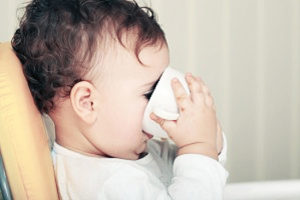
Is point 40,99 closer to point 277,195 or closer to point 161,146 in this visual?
point 161,146

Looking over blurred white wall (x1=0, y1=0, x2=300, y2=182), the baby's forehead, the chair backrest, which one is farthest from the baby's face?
blurred white wall (x1=0, y1=0, x2=300, y2=182)

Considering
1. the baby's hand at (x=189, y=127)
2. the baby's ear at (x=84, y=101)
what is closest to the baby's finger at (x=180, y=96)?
the baby's hand at (x=189, y=127)

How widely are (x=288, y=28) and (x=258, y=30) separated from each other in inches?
4.2

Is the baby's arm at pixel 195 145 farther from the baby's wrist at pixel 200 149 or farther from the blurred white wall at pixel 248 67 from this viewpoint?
the blurred white wall at pixel 248 67

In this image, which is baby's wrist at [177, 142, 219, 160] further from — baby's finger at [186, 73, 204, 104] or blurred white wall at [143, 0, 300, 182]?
blurred white wall at [143, 0, 300, 182]

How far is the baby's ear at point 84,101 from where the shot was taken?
827 mm

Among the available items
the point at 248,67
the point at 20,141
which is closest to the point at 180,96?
the point at 20,141

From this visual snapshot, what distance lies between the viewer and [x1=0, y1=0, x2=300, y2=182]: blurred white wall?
4.49 ft

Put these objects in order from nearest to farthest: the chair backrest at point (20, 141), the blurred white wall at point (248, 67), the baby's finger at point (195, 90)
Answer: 1. the chair backrest at point (20, 141)
2. the baby's finger at point (195, 90)
3. the blurred white wall at point (248, 67)

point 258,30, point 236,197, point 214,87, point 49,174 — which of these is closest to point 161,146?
point 236,197

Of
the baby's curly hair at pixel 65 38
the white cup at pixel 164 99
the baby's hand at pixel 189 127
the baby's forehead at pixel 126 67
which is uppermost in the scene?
the baby's curly hair at pixel 65 38

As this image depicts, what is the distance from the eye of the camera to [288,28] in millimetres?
1475

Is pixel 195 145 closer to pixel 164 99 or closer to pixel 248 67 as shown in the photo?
pixel 164 99

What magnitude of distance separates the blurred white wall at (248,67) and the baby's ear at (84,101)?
55 centimetres
